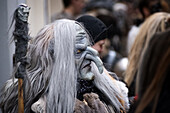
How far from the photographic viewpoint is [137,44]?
5707 mm

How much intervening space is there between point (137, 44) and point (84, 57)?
2.24 meters

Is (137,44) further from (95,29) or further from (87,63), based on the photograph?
(87,63)

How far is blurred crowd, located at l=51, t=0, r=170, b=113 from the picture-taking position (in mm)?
2684

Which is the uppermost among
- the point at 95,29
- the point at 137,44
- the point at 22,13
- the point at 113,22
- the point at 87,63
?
the point at 22,13

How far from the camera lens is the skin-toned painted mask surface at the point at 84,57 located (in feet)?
11.6

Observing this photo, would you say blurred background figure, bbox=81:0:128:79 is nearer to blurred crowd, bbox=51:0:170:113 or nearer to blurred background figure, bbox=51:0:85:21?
blurred crowd, bbox=51:0:170:113

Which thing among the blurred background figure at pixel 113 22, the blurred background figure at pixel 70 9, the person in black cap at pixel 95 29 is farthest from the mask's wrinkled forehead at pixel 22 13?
the blurred background figure at pixel 113 22

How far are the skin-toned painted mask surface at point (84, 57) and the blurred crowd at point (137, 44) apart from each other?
0.37 metres

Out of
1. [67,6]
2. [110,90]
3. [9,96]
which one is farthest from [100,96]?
[67,6]

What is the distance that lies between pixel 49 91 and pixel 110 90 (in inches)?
19.9

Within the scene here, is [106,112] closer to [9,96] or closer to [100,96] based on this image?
[100,96]

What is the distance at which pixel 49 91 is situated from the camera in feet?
11.4

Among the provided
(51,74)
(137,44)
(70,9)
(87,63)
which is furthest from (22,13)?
(70,9)

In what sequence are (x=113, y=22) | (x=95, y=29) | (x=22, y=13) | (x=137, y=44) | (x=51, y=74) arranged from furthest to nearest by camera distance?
(x=113, y=22) → (x=137, y=44) → (x=95, y=29) → (x=51, y=74) → (x=22, y=13)
